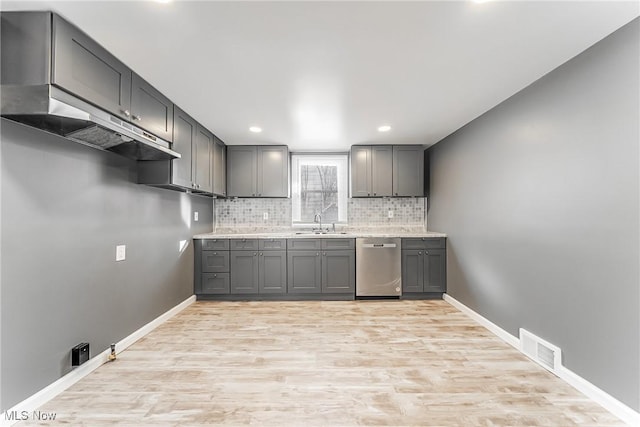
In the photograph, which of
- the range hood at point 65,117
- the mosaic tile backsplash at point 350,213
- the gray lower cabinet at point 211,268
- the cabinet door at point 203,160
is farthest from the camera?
the mosaic tile backsplash at point 350,213

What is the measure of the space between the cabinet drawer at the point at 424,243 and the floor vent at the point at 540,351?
1.66 metres

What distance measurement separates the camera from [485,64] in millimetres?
2023

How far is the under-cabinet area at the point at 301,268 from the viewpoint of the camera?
13.0 feet

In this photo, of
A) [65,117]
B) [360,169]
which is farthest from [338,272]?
[65,117]

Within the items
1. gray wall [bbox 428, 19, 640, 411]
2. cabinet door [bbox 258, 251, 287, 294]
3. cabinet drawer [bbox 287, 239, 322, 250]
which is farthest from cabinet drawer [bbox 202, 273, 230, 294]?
gray wall [bbox 428, 19, 640, 411]

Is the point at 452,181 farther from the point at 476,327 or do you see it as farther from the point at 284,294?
the point at 284,294

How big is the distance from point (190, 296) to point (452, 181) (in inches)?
152

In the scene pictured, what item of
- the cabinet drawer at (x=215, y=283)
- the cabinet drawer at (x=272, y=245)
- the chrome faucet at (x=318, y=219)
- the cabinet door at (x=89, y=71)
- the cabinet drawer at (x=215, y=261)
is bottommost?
the cabinet drawer at (x=215, y=283)

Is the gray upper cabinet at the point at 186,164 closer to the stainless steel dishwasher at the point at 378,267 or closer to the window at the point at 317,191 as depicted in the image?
the window at the point at 317,191

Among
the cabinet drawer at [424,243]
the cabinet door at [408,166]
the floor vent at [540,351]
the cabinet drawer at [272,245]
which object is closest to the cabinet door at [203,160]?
the cabinet drawer at [272,245]

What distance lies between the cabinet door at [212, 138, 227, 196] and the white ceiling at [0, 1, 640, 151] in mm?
1147

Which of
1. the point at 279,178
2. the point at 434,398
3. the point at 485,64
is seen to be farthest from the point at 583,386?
the point at 279,178

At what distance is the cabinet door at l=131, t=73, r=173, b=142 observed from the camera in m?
2.19
